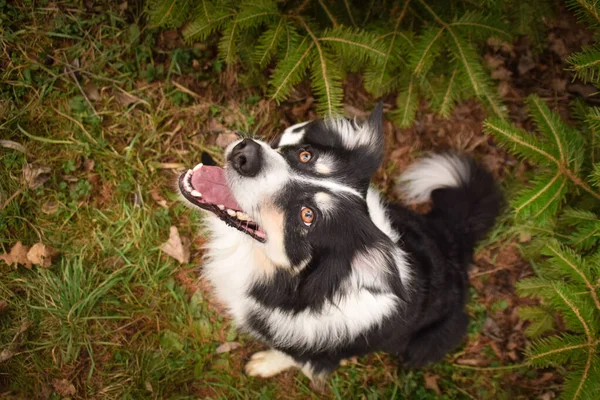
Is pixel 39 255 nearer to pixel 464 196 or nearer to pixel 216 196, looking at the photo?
pixel 216 196

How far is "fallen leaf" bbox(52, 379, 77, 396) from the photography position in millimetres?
2963

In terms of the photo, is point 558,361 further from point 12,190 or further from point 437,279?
point 12,190

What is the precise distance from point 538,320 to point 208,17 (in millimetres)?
3244

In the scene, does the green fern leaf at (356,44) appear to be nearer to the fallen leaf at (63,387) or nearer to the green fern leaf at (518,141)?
the green fern leaf at (518,141)

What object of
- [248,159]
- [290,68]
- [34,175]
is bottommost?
[34,175]

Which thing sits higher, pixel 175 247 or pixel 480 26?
pixel 480 26

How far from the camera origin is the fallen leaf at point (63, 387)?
2.96m

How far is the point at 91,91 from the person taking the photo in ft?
10.8

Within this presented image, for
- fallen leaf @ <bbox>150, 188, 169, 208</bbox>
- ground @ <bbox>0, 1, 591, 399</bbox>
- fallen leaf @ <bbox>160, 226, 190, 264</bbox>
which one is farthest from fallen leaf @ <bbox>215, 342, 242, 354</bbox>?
fallen leaf @ <bbox>150, 188, 169, 208</bbox>

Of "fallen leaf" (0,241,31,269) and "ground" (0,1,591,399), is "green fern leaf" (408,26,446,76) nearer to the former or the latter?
"ground" (0,1,591,399)

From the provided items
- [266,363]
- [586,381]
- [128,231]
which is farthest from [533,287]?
[128,231]

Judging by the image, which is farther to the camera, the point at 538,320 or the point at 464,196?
the point at 538,320

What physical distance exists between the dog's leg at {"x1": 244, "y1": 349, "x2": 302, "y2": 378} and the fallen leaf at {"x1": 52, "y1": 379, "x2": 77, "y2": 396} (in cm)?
125

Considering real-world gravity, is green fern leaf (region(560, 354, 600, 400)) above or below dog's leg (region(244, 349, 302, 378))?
above
